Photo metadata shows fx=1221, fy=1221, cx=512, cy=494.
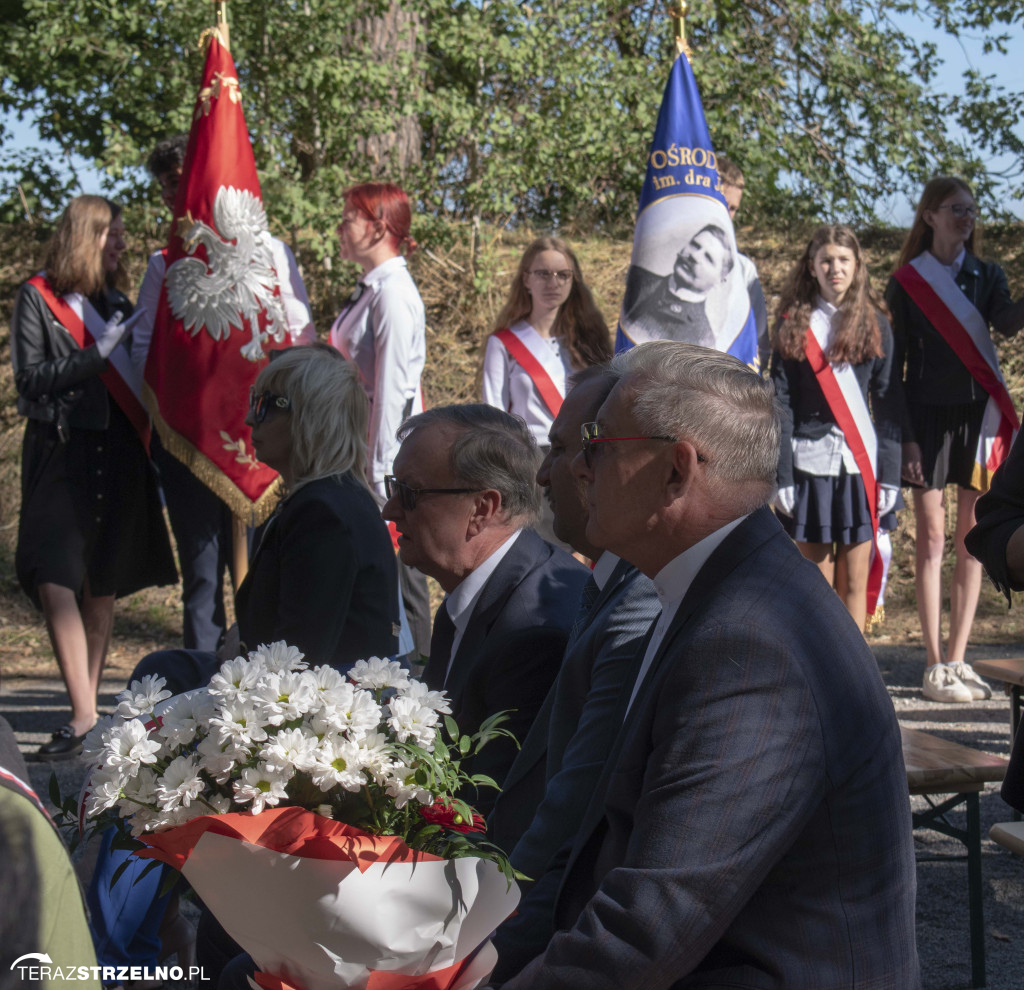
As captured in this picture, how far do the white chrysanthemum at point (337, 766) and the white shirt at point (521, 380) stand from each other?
4244 mm

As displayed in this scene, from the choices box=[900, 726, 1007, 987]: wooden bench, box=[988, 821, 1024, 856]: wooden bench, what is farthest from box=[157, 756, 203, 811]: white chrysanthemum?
box=[900, 726, 1007, 987]: wooden bench

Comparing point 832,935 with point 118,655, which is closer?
point 832,935

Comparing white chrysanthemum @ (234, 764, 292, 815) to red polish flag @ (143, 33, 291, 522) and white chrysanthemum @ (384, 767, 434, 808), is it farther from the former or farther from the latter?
red polish flag @ (143, 33, 291, 522)

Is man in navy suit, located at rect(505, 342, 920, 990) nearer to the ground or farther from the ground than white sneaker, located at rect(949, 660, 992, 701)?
farther from the ground

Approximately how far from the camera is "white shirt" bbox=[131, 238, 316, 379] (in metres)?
6.04

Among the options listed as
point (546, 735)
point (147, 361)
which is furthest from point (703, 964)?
point (147, 361)

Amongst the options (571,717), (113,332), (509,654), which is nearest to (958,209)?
(113,332)

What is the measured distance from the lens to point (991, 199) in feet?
40.1

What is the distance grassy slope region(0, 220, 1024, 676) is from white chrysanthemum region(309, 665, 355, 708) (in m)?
6.31

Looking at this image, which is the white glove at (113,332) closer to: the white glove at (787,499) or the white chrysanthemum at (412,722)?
the white glove at (787,499)

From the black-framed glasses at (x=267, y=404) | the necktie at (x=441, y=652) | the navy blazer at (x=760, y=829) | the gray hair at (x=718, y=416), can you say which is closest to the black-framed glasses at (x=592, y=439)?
the gray hair at (x=718, y=416)

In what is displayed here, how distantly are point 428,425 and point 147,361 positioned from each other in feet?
10.9

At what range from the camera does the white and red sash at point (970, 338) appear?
6391 millimetres

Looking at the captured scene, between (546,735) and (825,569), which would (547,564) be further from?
(825,569)
